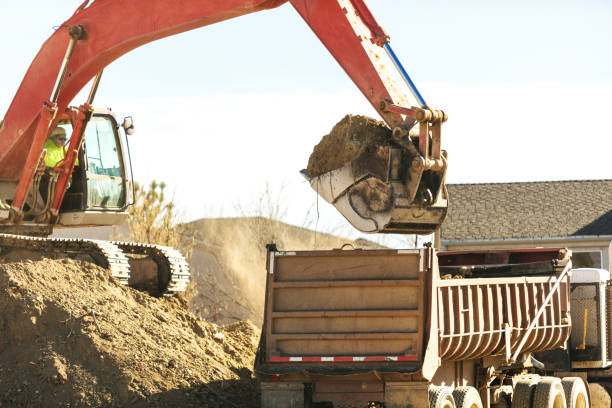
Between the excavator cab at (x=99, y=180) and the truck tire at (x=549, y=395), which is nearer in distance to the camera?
the truck tire at (x=549, y=395)

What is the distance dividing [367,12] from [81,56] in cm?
426

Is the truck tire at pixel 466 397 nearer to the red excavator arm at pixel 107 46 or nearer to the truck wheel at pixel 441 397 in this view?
the truck wheel at pixel 441 397

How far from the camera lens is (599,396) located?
13859mm

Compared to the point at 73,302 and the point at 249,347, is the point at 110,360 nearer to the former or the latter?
the point at 73,302

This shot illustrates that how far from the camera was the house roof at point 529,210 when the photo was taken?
90.2 ft

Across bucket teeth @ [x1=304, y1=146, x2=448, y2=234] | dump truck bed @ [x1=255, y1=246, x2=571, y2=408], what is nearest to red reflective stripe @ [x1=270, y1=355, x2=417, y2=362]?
dump truck bed @ [x1=255, y1=246, x2=571, y2=408]

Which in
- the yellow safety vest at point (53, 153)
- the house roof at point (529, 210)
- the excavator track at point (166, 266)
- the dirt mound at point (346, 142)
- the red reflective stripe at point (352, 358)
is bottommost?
the red reflective stripe at point (352, 358)

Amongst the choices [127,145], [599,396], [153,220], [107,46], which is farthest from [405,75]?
[153,220]

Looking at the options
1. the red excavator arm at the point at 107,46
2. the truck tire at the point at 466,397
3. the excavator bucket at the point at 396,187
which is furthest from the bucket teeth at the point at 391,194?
the truck tire at the point at 466,397

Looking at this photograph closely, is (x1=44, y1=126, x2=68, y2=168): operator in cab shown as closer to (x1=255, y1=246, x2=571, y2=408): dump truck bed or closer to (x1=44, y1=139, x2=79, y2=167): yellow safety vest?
(x1=44, y1=139, x2=79, y2=167): yellow safety vest

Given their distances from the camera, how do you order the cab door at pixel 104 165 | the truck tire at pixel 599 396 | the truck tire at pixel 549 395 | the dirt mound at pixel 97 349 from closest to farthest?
the dirt mound at pixel 97 349
the truck tire at pixel 549 395
the cab door at pixel 104 165
the truck tire at pixel 599 396

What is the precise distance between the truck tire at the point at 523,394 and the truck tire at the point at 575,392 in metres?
0.70

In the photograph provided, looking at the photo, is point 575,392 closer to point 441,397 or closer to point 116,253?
point 441,397

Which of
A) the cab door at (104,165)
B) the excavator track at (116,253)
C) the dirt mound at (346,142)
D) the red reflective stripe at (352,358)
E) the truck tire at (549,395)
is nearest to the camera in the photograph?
the red reflective stripe at (352,358)
